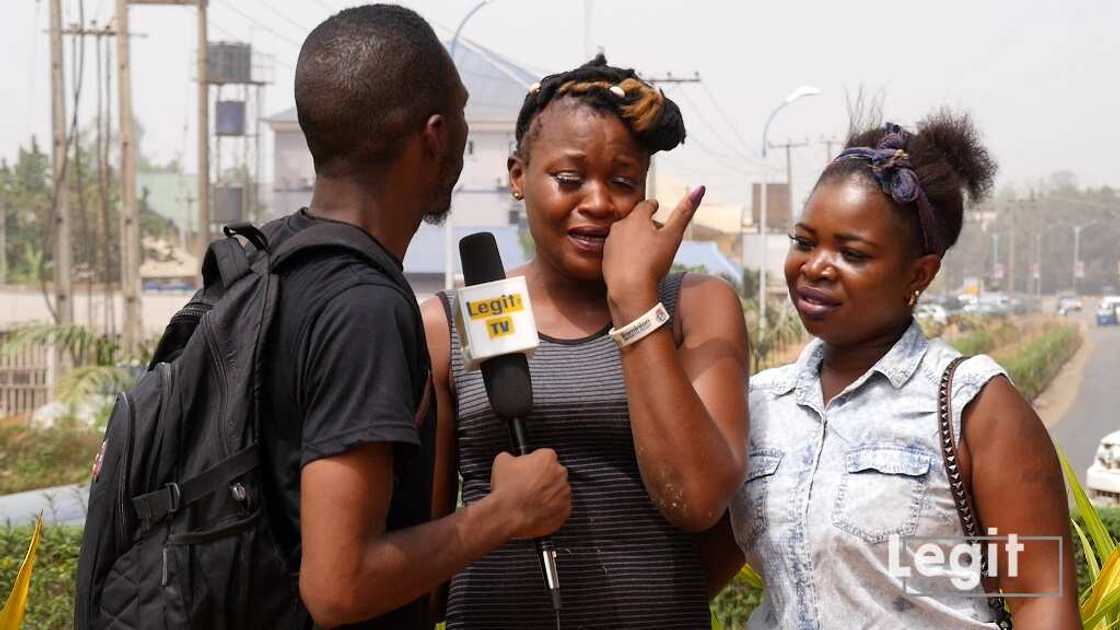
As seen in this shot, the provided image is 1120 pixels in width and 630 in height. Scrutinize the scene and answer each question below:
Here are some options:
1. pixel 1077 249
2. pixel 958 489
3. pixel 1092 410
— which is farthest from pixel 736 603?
pixel 1077 249

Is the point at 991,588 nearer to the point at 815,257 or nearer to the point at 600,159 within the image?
the point at 815,257

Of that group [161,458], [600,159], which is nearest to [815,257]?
[600,159]

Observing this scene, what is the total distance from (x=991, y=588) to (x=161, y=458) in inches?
53.5

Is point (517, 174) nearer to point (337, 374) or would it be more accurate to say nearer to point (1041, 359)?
point (337, 374)

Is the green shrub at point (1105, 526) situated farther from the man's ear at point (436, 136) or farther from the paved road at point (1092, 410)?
the paved road at point (1092, 410)

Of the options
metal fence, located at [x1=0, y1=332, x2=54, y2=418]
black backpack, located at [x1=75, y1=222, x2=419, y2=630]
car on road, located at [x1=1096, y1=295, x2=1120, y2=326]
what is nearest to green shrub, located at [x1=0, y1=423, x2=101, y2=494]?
metal fence, located at [x1=0, y1=332, x2=54, y2=418]

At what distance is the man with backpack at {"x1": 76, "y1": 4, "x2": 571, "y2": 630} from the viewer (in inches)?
→ 76.8

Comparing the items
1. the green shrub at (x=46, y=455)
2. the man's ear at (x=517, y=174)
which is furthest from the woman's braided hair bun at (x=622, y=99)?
the green shrub at (x=46, y=455)

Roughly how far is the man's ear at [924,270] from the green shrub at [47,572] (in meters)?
4.57

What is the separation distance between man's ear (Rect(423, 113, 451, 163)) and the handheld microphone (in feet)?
0.78

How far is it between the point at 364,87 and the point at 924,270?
1060 mm

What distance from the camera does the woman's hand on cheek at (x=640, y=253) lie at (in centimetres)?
241

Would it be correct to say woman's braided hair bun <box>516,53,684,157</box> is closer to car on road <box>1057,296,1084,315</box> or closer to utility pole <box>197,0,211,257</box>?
utility pole <box>197,0,211,257</box>

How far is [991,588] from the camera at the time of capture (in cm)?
238
